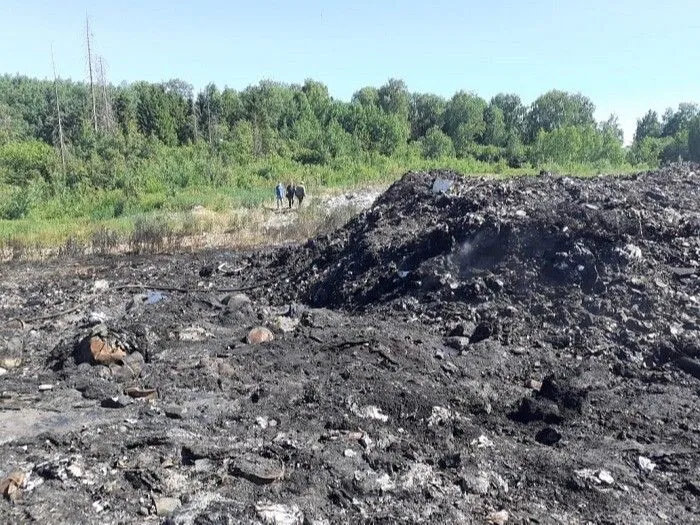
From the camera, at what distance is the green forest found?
22641mm

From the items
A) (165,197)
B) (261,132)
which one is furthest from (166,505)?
(261,132)

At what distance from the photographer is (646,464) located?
14.0 ft

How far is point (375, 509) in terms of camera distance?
145 inches

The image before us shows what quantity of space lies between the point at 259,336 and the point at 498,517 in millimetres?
3535

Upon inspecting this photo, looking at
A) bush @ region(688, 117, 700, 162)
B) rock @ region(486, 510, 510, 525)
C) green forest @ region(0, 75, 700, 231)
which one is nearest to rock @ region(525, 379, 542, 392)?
rock @ region(486, 510, 510, 525)

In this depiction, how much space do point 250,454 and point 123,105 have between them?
38221mm

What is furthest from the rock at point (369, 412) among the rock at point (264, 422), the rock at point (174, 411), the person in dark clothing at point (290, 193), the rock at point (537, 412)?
the person in dark clothing at point (290, 193)

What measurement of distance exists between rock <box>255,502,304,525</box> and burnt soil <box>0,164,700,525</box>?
0.02 m

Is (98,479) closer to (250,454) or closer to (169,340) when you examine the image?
Answer: (250,454)

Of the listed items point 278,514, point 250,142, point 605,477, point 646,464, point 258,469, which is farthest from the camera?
point 250,142

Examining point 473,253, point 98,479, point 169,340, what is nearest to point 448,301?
point 473,253

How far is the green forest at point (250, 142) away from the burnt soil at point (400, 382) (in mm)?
10993

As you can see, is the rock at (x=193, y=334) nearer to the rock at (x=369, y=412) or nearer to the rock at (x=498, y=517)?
the rock at (x=369, y=412)

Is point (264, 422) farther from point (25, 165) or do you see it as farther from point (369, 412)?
point (25, 165)
